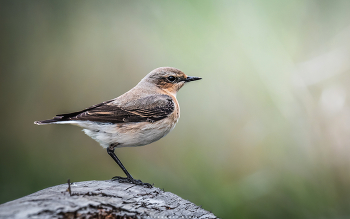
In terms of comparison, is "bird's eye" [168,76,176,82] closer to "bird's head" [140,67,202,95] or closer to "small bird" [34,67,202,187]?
"bird's head" [140,67,202,95]

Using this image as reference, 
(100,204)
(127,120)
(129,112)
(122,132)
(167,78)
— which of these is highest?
(167,78)

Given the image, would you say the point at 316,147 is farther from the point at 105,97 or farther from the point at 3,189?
the point at 3,189

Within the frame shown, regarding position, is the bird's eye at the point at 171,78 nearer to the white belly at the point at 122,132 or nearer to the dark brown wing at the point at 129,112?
the dark brown wing at the point at 129,112

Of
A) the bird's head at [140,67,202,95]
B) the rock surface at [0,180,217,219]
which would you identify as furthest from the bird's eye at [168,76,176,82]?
the rock surface at [0,180,217,219]

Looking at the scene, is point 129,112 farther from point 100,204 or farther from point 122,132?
point 100,204

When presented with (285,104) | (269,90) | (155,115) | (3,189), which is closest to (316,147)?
(285,104)

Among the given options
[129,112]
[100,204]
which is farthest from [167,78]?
[100,204]
